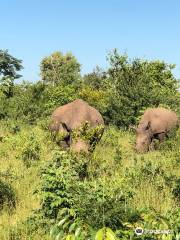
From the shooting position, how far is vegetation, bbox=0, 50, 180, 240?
3576 millimetres

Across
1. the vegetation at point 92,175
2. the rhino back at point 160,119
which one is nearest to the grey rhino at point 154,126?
the rhino back at point 160,119

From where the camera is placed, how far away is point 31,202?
343 inches

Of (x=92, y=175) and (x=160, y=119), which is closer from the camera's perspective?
(x=92, y=175)

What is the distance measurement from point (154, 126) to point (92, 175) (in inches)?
355

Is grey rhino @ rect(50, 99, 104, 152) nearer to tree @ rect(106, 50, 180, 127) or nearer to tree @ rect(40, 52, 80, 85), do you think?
tree @ rect(106, 50, 180, 127)

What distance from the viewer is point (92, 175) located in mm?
10102

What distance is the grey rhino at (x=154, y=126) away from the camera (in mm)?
18234

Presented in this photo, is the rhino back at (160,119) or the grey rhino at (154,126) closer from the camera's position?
the grey rhino at (154,126)

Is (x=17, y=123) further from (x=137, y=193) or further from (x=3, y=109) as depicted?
(x=137, y=193)

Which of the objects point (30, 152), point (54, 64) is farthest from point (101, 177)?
point (54, 64)

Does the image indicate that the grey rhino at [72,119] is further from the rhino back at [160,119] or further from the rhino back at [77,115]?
the rhino back at [160,119]

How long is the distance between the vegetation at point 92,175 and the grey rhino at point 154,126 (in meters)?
0.63

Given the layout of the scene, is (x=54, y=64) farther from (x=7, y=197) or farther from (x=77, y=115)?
(x=7, y=197)

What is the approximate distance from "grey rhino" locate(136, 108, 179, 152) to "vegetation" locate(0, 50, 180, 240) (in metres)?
0.63
